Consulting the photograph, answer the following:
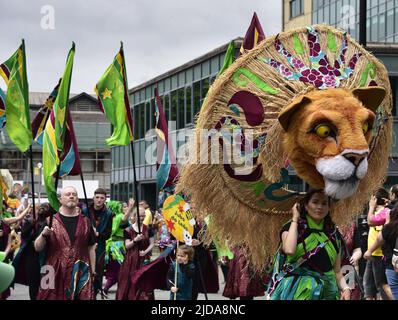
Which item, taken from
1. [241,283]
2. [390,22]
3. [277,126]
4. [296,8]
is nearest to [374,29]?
[390,22]

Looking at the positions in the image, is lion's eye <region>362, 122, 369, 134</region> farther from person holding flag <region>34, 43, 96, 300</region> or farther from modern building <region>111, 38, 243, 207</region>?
modern building <region>111, 38, 243, 207</region>

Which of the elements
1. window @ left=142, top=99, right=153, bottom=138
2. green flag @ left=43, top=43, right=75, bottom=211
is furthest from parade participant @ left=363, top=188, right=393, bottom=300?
window @ left=142, top=99, right=153, bottom=138

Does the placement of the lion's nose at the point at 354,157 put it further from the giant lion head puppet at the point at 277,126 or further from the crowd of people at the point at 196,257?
the crowd of people at the point at 196,257

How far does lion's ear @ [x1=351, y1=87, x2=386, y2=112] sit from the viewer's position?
22.2ft

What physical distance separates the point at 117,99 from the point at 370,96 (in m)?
5.24

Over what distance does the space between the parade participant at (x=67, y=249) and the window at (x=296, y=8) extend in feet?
98.6

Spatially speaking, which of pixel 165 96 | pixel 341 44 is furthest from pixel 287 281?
pixel 165 96

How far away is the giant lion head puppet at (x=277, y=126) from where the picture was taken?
6.57 metres

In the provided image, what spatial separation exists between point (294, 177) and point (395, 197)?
3.90 meters

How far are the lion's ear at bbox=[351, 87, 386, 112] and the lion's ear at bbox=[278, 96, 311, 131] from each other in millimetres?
429

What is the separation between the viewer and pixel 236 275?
472 inches

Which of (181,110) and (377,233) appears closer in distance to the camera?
(377,233)

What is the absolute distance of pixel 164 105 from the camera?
30.1 metres

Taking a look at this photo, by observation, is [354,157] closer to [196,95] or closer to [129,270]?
[129,270]
